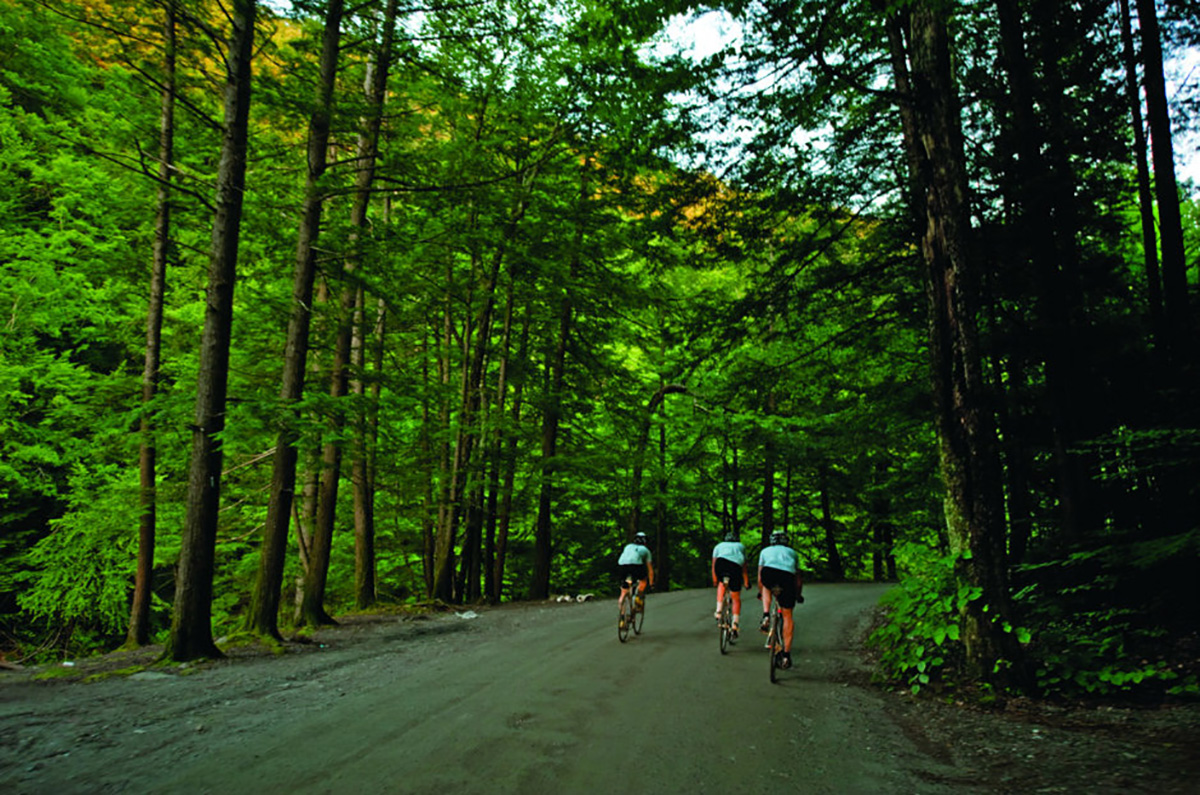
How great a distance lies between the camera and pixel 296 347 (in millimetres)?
9688

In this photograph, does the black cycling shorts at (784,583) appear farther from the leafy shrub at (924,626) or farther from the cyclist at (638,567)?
the cyclist at (638,567)

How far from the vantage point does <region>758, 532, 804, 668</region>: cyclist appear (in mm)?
7719

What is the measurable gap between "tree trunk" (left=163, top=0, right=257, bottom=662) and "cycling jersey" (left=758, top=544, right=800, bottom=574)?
7.61m

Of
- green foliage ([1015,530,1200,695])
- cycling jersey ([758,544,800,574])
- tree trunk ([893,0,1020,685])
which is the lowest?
green foliage ([1015,530,1200,695])

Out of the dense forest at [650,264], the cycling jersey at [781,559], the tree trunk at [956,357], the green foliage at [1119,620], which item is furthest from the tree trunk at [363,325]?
the green foliage at [1119,620]

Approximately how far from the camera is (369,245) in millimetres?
9680

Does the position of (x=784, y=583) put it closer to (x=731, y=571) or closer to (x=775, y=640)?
(x=775, y=640)

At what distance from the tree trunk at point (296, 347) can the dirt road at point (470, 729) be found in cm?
150

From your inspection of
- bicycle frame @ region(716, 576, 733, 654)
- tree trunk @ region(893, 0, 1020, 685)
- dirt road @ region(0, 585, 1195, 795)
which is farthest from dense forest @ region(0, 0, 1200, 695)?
bicycle frame @ region(716, 576, 733, 654)

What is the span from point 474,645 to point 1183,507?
385 inches

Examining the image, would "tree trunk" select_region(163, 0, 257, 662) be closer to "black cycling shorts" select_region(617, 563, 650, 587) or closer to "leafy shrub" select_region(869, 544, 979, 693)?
"black cycling shorts" select_region(617, 563, 650, 587)

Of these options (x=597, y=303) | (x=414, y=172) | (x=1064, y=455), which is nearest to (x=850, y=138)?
(x=1064, y=455)

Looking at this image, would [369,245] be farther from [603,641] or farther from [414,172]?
[603,641]

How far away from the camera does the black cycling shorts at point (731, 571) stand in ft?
32.6
